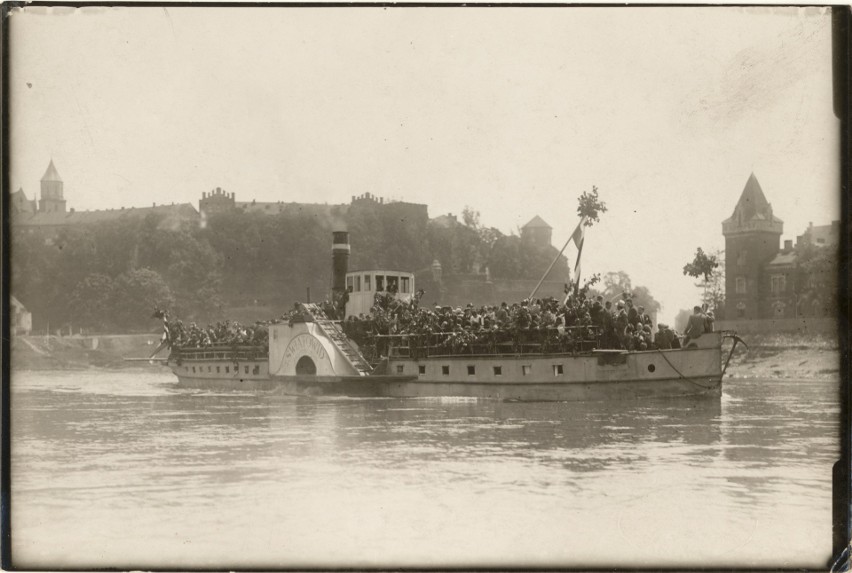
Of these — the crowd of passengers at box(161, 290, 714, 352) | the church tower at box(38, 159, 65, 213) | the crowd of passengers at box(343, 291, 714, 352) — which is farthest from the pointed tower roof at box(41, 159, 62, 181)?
the crowd of passengers at box(161, 290, 714, 352)

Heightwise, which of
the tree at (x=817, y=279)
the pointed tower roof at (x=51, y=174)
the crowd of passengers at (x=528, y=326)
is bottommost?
the crowd of passengers at (x=528, y=326)

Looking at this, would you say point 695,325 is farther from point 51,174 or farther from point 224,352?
point 224,352

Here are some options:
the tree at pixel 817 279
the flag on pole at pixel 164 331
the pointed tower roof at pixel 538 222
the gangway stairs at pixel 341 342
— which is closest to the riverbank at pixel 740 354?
the tree at pixel 817 279

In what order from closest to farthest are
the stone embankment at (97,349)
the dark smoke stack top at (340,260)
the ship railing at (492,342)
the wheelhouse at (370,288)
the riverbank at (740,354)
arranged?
1. the riverbank at (740,354)
2. the stone embankment at (97,349)
3. the ship railing at (492,342)
4. the wheelhouse at (370,288)
5. the dark smoke stack top at (340,260)

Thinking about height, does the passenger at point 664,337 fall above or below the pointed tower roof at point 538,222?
below

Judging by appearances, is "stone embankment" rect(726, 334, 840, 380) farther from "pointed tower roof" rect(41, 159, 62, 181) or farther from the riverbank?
"pointed tower roof" rect(41, 159, 62, 181)

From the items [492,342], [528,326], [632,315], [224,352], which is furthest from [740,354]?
[224,352]

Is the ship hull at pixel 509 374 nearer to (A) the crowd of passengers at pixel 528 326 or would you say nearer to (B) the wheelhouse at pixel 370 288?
(A) the crowd of passengers at pixel 528 326

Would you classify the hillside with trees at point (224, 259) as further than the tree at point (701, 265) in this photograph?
Yes
